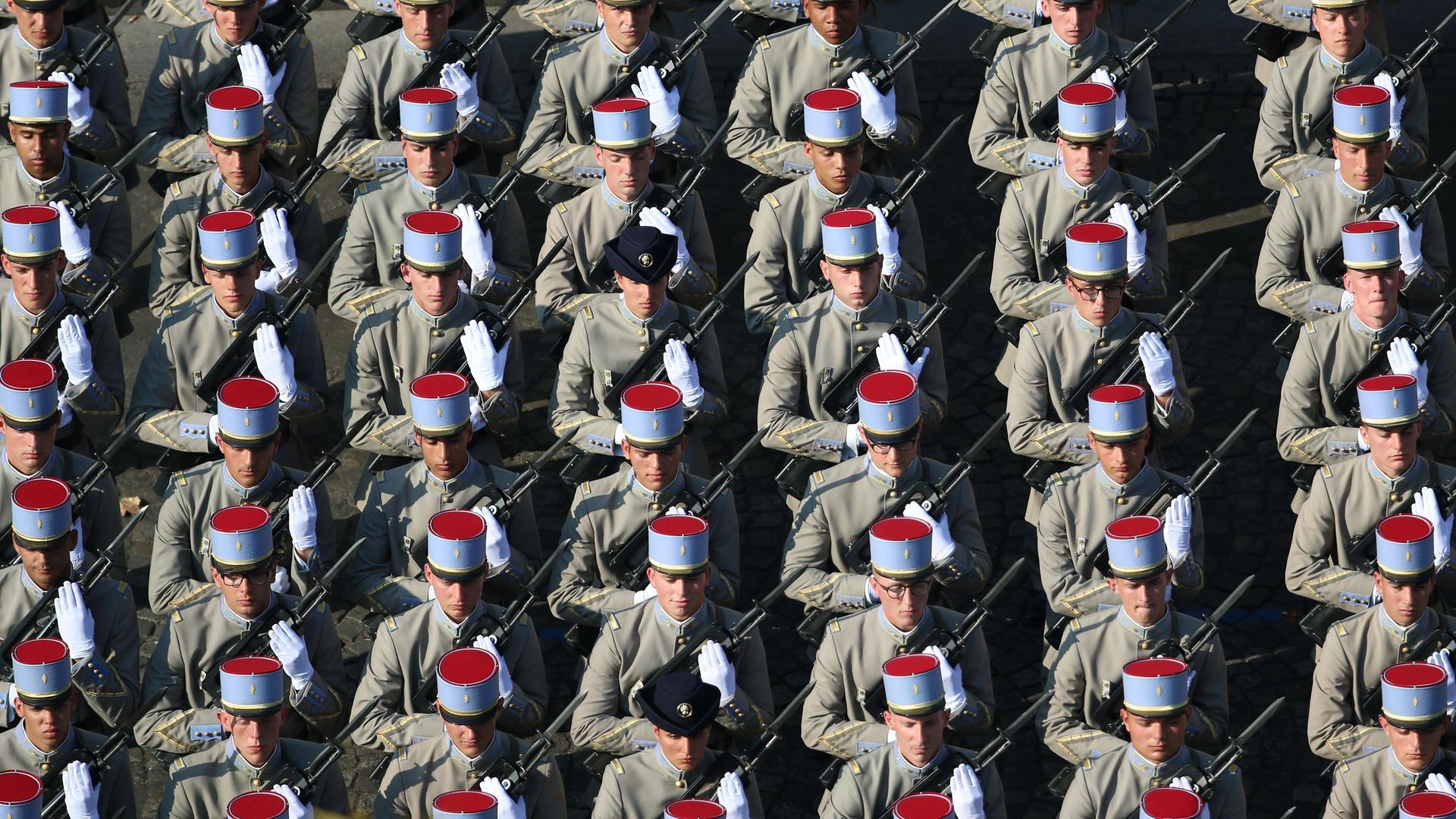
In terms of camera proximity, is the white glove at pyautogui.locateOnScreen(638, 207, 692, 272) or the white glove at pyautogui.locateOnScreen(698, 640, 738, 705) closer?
the white glove at pyautogui.locateOnScreen(698, 640, 738, 705)

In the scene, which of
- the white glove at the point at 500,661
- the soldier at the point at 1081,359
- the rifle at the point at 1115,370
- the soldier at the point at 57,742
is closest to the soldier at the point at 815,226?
Answer: the soldier at the point at 1081,359

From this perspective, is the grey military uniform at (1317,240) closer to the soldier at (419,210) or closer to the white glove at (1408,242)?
the white glove at (1408,242)

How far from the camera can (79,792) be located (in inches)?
664

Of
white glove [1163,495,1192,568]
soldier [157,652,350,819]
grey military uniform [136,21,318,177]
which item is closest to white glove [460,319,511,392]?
soldier [157,652,350,819]

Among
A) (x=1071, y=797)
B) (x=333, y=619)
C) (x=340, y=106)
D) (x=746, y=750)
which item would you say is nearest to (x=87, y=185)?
(x=340, y=106)

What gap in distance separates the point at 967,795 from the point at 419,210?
513 cm

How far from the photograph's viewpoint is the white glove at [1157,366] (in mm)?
18094

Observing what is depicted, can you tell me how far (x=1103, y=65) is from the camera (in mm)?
19516

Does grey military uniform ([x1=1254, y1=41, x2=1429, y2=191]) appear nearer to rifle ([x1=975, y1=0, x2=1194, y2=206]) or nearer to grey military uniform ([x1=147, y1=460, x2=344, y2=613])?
rifle ([x1=975, y1=0, x2=1194, y2=206])

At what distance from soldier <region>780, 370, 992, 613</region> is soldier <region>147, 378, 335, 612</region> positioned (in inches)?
107

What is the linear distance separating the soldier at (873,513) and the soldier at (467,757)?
1.92m

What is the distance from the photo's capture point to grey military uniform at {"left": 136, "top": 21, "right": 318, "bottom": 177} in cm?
2011

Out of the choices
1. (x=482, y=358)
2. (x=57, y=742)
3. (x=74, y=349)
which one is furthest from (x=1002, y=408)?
(x=57, y=742)

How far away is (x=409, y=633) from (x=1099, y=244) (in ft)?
14.8
